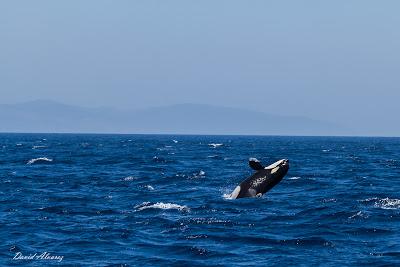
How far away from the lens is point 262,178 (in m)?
28.2

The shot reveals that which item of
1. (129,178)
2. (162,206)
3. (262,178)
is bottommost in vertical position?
(162,206)

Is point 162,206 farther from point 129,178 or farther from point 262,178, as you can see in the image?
point 129,178

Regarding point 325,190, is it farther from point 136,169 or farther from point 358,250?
point 136,169

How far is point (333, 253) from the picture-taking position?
1914 cm

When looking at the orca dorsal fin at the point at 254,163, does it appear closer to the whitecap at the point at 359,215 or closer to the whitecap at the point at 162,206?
the whitecap at the point at 162,206

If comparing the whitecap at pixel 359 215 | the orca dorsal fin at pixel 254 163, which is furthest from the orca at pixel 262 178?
the whitecap at pixel 359 215

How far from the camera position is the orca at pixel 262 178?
90.6 feet

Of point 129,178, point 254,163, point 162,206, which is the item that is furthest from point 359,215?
point 129,178

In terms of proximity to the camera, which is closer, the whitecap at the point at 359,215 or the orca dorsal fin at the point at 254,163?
the whitecap at the point at 359,215
